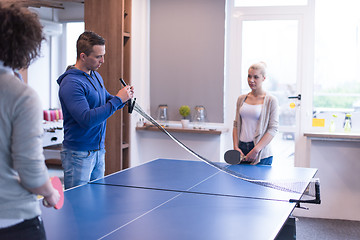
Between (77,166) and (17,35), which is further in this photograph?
(77,166)

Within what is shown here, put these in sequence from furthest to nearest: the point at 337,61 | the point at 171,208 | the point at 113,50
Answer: the point at 337,61 → the point at 113,50 → the point at 171,208

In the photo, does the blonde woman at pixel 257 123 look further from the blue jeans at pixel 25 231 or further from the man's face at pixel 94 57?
the blue jeans at pixel 25 231

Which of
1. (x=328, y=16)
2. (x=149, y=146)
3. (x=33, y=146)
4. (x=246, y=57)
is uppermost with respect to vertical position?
(x=328, y=16)

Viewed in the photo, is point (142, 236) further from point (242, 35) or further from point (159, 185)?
point (242, 35)

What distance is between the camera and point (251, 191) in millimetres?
2707

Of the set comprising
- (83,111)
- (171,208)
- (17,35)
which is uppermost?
(17,35)

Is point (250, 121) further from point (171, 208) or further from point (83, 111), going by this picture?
point (171, 208)

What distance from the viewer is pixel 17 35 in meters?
1.40

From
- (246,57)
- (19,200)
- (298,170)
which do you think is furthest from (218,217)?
(246,57)

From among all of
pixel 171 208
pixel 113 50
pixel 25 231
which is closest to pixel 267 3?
pixel 113 50

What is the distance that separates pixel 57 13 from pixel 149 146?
3.72 m

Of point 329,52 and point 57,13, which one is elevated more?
point 57,13

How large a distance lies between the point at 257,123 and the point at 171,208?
1.78 m

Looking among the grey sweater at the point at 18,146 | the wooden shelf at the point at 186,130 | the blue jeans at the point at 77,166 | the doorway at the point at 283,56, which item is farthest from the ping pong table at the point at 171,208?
the doorway at the point at 283,56
